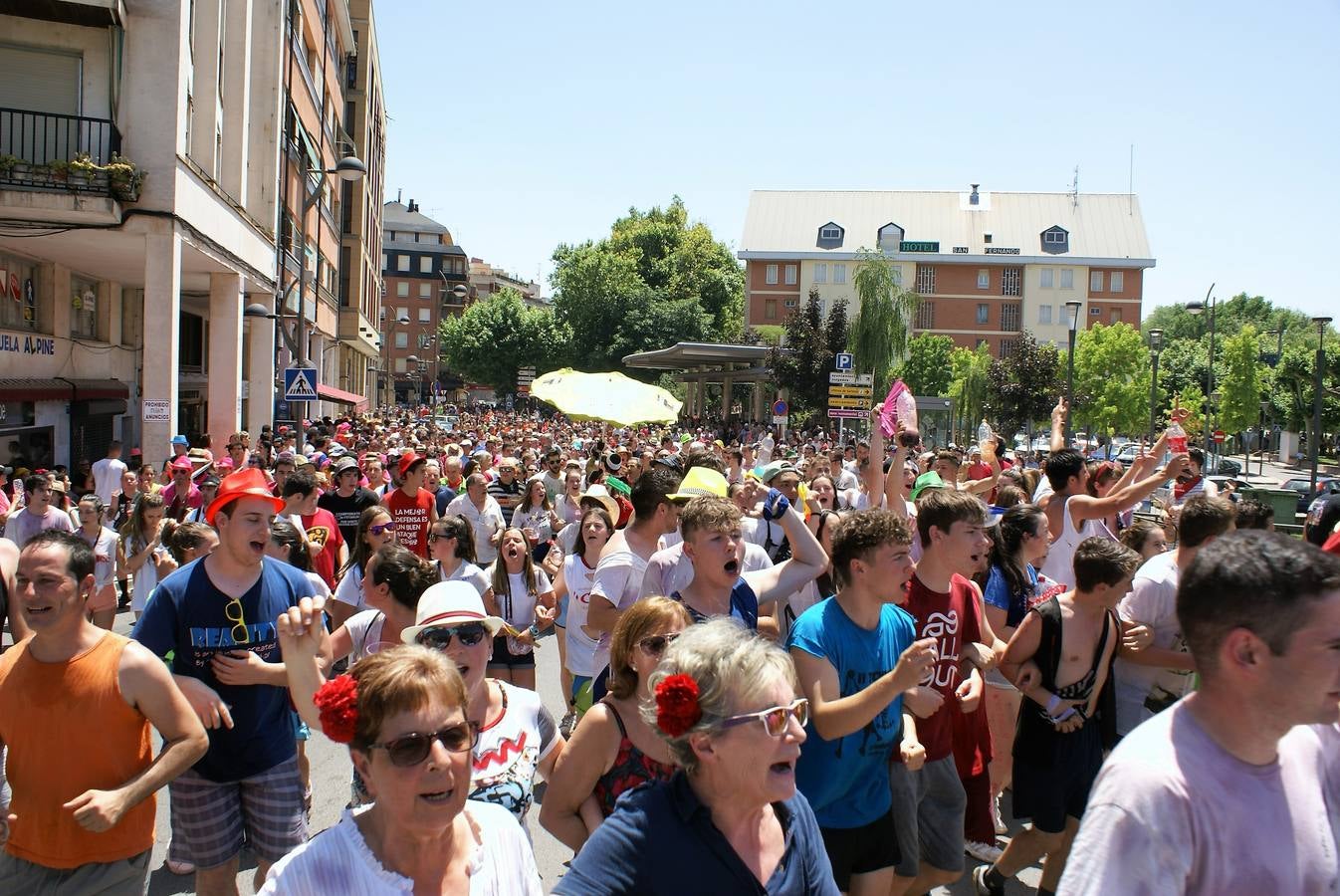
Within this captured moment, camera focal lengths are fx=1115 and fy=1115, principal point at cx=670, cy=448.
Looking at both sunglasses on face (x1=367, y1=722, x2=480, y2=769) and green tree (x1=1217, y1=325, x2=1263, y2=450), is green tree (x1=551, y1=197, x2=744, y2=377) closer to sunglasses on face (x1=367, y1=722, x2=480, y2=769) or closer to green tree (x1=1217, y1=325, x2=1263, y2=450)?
green tree (x1=1217, y1=325, x2=1263, y2=450)

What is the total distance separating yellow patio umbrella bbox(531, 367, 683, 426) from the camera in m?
18.5

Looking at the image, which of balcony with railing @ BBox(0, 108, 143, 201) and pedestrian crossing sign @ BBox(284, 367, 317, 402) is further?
pedestrian crossing sign @ BBox(284, 367, 317, 402)

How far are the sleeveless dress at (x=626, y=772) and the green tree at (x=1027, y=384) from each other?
4522 centimetres

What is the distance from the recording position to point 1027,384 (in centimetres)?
4706

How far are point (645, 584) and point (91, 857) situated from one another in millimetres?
2463

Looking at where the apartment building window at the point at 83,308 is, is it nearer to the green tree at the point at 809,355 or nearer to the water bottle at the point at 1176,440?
the water bottle at the point at 1176,440

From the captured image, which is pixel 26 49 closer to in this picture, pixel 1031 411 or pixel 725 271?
pixel 1031 411

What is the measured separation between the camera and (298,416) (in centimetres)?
2158

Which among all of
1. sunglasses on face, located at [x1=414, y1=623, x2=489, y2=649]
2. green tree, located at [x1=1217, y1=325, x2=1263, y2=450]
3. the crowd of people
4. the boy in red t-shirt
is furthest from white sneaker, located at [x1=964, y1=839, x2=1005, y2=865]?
green tree, located at [x1=1217, y1=325, x2=1263, y2=450]

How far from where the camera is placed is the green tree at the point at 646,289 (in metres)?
74.2

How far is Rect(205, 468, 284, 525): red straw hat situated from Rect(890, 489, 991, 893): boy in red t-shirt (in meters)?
2.75

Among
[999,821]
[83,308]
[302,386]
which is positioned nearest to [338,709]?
[999,821]

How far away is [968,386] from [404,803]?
64.7m

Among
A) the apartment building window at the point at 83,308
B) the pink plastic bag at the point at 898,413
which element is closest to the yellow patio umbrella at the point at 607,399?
the pink plastic bag at the point at 898,413
